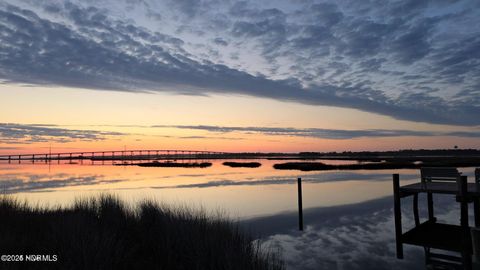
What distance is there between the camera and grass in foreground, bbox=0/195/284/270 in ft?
28.1

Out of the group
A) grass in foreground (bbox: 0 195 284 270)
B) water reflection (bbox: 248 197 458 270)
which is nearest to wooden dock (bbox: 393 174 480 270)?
water reflection (bbox: 248 197 458 270)

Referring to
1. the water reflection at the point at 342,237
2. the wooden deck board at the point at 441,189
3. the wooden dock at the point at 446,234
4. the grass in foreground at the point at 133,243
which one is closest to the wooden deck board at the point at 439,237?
the wooden dock at the point at 446,234

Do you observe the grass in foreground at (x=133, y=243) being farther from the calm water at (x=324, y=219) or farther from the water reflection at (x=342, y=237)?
the calm water at (x=324, y=219)

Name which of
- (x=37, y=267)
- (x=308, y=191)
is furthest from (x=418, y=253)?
(x=308, y=191)

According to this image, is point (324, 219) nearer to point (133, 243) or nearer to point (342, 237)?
point (342, 237)

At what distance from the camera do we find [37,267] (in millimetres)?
8461

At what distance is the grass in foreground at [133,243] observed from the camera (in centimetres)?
858

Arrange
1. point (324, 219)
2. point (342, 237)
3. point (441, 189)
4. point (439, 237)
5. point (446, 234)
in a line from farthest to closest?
1. point (324, 219)
2. point (342, 237)
3. point (446, 234)
4. point (439, 237)
5. point (441, 189)

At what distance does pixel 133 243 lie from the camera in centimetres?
1190

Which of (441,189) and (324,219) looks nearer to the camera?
(441,189)

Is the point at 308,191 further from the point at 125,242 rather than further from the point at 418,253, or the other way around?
the point at 125,242

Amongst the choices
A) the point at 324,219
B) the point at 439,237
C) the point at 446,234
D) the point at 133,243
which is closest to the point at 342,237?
the point at 439,237

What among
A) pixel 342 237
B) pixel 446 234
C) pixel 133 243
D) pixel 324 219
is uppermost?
pixel 133 243

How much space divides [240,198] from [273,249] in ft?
45.3
